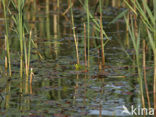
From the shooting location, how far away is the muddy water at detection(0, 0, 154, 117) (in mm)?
3170

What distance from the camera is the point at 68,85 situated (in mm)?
3820

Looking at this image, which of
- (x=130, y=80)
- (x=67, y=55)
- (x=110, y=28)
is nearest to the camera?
(x=130, y=80)

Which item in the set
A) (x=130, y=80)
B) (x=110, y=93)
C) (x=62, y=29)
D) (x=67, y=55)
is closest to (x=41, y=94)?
(x=110, y=93)

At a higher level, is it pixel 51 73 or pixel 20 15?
pixel 20 15

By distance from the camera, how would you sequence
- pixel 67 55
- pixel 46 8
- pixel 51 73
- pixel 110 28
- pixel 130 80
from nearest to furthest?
pixel 130 80 < pixel 51 73 < pixel 67 55 < pixel 110 28 < pixel 46 8

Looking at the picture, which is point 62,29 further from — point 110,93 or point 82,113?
point 82,113

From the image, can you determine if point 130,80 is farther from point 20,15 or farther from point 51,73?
point 20,15

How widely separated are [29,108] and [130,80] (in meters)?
1.14

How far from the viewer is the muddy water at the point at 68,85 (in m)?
3.17

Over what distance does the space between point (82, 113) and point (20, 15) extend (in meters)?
1.07

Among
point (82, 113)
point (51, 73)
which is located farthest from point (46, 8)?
point (82, 113)

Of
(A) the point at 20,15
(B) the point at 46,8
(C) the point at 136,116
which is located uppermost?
(B) the point at 46,8

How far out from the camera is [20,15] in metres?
3.60

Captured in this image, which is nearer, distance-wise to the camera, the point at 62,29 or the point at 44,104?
the point at 44,104
